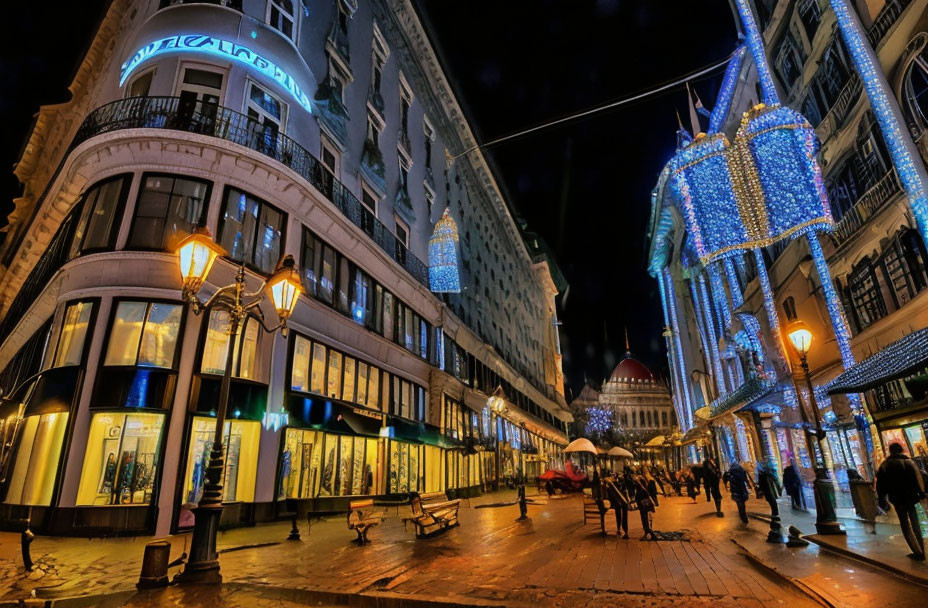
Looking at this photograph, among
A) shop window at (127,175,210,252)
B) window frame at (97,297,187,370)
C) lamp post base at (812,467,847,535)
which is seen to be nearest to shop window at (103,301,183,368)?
window frame at (97,297,187,370)

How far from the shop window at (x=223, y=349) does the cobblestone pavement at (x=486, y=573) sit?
4.42 metres

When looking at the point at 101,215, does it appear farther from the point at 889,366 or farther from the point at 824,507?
the point at 889,366

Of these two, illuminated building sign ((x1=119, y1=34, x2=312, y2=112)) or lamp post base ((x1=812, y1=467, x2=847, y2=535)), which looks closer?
lamp post base ((x1=812, y1=467, x2=847, y2=535))

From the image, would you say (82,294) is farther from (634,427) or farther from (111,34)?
(634,427)

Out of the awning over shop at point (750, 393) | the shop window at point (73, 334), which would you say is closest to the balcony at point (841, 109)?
the awning over shop at point (750, 393)

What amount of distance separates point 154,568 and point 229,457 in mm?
7390

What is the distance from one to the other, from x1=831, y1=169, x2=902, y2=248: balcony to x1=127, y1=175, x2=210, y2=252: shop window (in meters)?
18.8

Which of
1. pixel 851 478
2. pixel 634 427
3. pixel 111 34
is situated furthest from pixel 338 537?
pixel 634 427

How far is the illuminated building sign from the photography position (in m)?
15.3

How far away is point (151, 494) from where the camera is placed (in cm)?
1159

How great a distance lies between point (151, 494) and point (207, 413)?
217cm

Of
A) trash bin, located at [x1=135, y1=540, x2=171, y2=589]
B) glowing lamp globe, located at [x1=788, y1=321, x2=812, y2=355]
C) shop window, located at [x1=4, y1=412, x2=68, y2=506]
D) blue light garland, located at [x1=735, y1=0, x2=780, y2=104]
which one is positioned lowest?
trash bin, located at [x1=135, y1=540, x2=171, y2=589]

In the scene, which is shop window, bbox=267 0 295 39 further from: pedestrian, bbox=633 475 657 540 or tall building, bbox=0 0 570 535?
pedestrian, bbox=633 475 657 540

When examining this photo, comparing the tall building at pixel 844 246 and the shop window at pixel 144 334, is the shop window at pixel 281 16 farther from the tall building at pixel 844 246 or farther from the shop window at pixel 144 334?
the tall building at pixel 844 246
